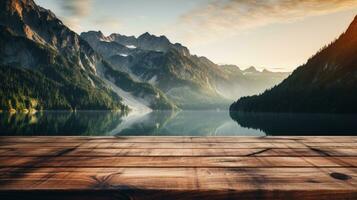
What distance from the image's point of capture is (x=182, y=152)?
387 cm

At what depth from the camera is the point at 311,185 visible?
254 centimetres

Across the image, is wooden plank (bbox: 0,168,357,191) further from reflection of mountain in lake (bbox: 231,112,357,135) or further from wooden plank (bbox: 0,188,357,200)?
reflection of mountain in lake (bbox: 231,112,357,135)

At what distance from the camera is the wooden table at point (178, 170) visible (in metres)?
2.41

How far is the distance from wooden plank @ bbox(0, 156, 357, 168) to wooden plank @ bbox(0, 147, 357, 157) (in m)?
0.17

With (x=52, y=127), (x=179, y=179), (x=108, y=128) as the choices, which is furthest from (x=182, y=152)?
(x=108, y=128)

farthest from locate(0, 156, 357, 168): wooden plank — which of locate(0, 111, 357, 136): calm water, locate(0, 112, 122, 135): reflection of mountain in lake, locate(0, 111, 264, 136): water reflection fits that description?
locate(0, 112, 122, 135): reflection of mountain in lake

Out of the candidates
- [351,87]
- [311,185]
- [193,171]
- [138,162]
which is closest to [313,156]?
[311,185]

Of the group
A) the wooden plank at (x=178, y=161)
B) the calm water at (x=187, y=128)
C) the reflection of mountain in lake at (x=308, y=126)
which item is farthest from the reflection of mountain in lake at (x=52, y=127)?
the wooden plank at (x=178, y=161)

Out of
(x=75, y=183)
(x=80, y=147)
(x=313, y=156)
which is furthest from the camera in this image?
(x=80, y=147)

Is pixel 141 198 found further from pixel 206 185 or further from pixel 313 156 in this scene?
pixel 313 156

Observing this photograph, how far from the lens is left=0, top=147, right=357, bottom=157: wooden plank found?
370 cm

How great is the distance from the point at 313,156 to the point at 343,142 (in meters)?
1.34

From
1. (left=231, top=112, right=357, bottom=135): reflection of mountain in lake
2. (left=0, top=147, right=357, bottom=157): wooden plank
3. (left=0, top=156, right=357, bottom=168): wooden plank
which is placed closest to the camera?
(left=0, top=156, right=357, bottom=168): wooden plank

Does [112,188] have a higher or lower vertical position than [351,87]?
lower
